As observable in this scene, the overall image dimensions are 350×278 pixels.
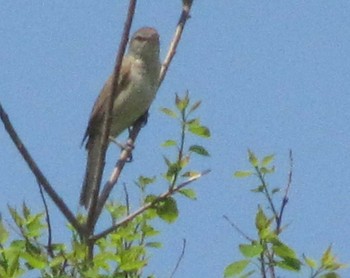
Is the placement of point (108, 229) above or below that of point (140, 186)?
below

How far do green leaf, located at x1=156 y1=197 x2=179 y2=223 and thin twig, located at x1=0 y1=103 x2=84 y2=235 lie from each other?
0.43 meters

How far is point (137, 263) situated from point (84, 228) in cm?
33

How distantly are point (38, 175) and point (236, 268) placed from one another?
81 centimetres

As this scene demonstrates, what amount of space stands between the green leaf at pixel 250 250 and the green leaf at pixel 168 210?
58 centimetres

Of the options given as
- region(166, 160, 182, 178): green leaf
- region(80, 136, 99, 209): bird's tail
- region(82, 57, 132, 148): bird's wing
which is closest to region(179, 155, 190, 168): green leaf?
region(166, 160, 182, 178): green leaf

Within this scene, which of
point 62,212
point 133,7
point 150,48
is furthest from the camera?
point 150,48

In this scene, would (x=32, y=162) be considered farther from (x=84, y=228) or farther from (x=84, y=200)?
(x=84, y=200)

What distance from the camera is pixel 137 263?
362 centimetres

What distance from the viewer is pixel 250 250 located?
3.54 m

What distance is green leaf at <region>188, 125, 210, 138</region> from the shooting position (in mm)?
4051

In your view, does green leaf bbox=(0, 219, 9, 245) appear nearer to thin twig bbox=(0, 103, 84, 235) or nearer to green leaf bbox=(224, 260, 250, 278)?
thin twig bbox=(0, 103, 84, 235)

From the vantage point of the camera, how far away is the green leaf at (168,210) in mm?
4125

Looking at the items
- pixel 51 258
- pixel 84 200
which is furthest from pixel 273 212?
pixel 84 200

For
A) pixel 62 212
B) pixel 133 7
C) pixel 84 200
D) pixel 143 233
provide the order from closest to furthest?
pixel 133 7 → pixel 62 212 → pixel 143 233 → pixel 84 200
